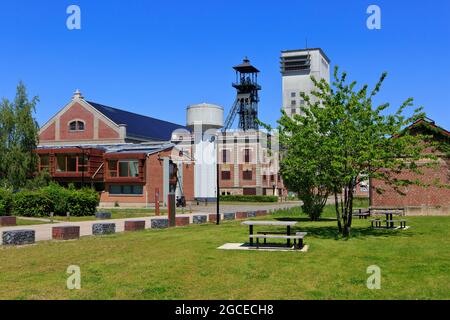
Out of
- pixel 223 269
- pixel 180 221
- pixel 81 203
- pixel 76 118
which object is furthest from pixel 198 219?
pixel 76 118

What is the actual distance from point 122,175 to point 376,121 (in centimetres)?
4030

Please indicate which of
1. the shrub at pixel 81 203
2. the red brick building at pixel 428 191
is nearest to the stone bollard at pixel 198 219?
the shrub at pixel 81 203

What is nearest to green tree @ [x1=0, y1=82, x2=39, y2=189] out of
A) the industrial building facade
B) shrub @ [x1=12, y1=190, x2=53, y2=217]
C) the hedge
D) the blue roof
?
shrub @ [x1=12, y1=190, x2=53, y2=217]

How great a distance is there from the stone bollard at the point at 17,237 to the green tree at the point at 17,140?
24.9m

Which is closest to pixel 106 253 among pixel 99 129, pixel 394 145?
pixel 394 145

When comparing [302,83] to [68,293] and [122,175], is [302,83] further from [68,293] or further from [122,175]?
[68,293]

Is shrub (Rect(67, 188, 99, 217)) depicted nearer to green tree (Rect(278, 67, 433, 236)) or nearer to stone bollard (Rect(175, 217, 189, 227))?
stone bollard (Rect(175, 217, 189, 227))

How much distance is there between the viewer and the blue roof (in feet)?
217

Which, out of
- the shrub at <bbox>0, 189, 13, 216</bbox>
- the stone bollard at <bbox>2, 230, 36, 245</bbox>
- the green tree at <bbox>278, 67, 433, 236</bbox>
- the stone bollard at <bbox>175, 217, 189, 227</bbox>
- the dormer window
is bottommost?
the stone bollard at <bbox>175, 217, 189, 227</bbox>

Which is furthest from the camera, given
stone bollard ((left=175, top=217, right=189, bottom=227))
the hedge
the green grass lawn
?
the hedge

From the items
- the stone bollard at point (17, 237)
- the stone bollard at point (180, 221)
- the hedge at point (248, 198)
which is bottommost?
the hedge at point (248, 198)

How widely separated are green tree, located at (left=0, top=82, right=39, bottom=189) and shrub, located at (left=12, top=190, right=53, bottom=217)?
7.91 metres

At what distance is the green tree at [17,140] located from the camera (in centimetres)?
4016

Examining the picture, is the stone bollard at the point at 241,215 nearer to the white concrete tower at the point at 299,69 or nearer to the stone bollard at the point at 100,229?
the stone bollard at the point at 100,229
